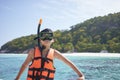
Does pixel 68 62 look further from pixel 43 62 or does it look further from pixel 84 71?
pixel 84 71

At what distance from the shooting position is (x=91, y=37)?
6525 centimetres

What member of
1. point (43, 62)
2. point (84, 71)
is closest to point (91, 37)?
point (84, 71)

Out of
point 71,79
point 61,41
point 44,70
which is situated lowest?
point 71,79

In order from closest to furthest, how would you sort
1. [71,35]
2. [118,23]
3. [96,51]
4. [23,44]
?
[96,51] < [118,23] < [71,35] < [23,44]

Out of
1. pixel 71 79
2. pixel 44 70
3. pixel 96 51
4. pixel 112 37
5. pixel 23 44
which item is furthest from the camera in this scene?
pixel 23 44

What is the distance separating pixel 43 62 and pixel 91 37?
62877mm

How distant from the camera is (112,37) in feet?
198

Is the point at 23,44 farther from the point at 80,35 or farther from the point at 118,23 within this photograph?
the point at 118,23

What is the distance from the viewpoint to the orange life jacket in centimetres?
278

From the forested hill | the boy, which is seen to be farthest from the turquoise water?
the forested hill

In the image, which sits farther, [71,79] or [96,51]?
[96,51]

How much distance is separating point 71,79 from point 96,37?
48.9 m

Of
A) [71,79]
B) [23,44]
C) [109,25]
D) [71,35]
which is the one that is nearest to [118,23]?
[109,25]

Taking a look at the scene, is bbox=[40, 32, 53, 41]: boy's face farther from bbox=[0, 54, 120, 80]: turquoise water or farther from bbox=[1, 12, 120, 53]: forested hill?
bbox=[1, 12, 120, 53]: forested hill
